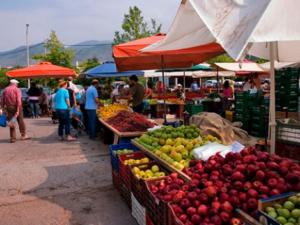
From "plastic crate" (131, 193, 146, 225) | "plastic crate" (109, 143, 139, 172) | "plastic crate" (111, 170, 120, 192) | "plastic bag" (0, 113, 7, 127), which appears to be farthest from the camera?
"plastic bag" (0, 113, 7, 127)

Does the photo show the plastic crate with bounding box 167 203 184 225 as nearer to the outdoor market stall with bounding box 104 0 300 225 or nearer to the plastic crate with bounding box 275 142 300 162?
the outdoor market stall with bounding box 104 0 300 225

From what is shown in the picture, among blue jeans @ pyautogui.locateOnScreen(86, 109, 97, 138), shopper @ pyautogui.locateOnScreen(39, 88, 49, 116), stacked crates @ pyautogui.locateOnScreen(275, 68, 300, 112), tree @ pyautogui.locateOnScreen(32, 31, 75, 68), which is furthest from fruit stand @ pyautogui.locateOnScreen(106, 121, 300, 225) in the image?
tree @ pyautogui.locateOnScreen(32, 31, 75, 68)

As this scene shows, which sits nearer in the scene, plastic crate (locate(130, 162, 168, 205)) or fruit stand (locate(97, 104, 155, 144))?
plastic crate (locate(130, 162, 168, 205))

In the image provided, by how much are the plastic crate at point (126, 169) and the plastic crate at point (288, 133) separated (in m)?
2.27

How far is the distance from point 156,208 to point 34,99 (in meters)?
16.1

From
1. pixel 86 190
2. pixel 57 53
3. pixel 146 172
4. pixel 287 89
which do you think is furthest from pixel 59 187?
pixel 57 53

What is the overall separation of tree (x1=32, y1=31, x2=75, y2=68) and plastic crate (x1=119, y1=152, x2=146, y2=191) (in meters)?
30.8

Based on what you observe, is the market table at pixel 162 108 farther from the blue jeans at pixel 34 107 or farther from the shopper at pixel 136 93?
the blue jeans at pixel 34 107

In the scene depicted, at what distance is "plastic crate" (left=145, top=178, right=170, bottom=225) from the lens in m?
3.59

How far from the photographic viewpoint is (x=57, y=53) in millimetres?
35031

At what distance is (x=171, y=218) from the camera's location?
3.43 metres

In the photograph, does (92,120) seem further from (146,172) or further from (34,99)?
(34,99)

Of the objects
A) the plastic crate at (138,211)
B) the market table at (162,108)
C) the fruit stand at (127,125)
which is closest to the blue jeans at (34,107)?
the market table at (162,108)

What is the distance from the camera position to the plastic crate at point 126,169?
5148 millimetres
